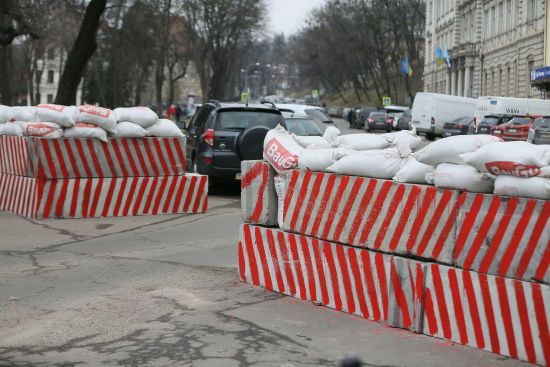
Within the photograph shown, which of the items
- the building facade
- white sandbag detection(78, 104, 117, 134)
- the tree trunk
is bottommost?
white sandbag detection(78, 104, 117, 134)

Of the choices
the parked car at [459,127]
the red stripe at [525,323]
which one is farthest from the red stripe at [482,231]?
the parked car at [459,127]

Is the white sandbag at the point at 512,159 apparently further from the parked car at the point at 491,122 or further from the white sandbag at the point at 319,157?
the parked car at the point at 491,122

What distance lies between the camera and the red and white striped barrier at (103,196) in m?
12.8

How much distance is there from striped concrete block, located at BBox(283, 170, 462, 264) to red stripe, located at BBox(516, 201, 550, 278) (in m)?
0.61

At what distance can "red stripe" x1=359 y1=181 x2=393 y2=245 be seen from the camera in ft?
22.3

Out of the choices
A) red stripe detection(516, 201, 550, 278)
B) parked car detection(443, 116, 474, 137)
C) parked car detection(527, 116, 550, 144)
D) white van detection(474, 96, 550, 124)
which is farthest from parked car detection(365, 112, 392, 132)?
red stripe detection(516, 201, 550, 278)

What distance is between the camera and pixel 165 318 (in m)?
6.85

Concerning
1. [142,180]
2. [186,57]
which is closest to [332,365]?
[142,180]

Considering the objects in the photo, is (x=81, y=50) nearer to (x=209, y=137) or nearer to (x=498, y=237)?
(x=209, y=137)

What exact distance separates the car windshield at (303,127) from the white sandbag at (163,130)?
5381 mm

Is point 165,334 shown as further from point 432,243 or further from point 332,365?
point 432,243

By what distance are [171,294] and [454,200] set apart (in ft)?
9.31

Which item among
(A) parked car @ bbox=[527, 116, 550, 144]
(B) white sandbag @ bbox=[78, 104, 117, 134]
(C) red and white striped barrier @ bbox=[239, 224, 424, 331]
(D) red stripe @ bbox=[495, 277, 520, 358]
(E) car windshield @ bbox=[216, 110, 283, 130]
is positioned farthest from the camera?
(A) parked car @ bbox=[527, 116, 550, 144]

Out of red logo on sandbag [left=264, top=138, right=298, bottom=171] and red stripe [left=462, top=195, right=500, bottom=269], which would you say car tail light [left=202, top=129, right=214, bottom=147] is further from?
red stripe [left=462, top=195, right=500, bottom=269]
